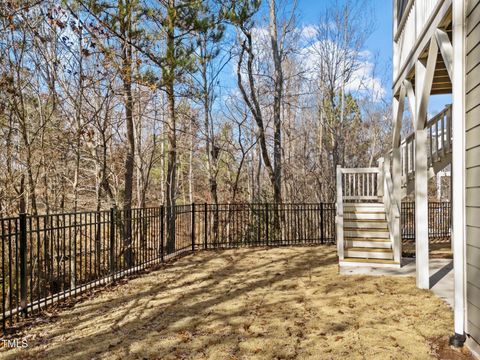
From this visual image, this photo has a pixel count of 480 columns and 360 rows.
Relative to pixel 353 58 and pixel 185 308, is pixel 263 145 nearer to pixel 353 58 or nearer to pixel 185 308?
pixel 353 58

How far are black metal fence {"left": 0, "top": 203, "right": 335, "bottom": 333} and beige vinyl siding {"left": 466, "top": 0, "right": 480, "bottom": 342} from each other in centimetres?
487

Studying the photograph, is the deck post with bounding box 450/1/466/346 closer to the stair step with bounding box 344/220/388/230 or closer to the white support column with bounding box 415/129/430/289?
the white support column with bounding box 415/129/430/289

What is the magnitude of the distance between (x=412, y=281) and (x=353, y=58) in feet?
46.7

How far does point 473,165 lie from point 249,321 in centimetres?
290

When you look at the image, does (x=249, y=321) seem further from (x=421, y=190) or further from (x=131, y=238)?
(x=131, y=238)

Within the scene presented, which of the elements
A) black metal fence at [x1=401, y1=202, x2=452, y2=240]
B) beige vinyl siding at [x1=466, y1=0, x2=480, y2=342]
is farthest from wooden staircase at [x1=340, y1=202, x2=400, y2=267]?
black metal fence at [x1=401, y1=202, x2=452, y2=240]

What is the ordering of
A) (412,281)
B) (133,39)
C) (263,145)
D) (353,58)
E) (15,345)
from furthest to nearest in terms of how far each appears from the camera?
(353,58) → (263,145) → (133,39) → (412,281) → (15,345)

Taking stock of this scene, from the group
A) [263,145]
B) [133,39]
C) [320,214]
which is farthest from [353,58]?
[133,39]

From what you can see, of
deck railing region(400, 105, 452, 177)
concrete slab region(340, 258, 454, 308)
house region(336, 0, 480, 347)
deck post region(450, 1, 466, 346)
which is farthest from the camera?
deck railing region(400, 105, 452, 177)

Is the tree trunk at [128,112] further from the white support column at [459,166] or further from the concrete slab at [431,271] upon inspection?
the white support column at [459,166]

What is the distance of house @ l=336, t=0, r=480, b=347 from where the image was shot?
3213 mm

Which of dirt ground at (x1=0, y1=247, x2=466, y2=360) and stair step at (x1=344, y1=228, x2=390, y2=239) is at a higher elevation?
stair step at (x1=344, y1=228, x2=390, y2=239)

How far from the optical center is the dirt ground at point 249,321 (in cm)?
340

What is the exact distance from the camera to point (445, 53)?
3.81 m
